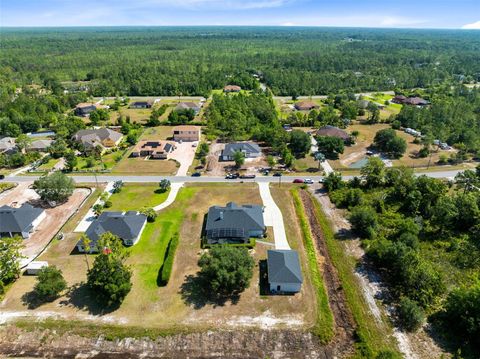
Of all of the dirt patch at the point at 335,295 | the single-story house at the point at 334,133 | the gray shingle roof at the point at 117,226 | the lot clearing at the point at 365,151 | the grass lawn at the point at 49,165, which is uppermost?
the single-story house at the point at 334,133

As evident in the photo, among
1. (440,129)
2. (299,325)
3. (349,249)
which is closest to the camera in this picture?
(299,325)

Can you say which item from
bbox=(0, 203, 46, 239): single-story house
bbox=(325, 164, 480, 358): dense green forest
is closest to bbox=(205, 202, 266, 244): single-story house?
bbox=(325, 164, 480, 358): dense green forest

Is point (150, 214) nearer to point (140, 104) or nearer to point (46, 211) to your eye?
point (46, 211)

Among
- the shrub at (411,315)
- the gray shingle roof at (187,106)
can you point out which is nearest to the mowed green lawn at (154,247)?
the shrub at (411,315)

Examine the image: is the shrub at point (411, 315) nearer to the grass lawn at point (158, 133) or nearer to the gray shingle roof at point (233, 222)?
the gray shingle roof at point (233, 222)

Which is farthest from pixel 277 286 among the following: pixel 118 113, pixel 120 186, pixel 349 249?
pixel 118 113

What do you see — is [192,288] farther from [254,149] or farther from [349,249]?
[254,149]

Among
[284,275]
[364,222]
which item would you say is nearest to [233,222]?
[284,275]
